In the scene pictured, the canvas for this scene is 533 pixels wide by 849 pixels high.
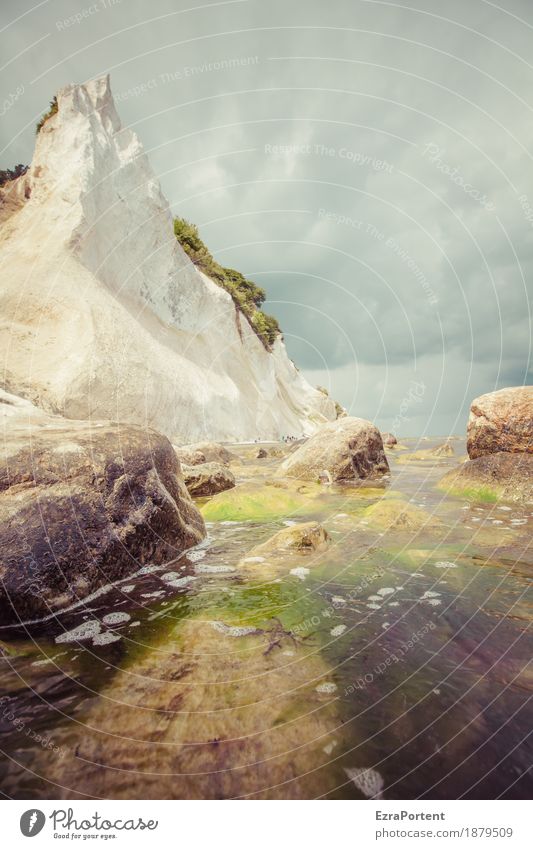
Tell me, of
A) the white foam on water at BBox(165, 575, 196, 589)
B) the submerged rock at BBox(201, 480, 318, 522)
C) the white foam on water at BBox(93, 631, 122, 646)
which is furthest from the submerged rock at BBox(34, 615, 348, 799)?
the submerged rock at BBox(201, 480, 318, 522)

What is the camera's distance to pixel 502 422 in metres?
11.5

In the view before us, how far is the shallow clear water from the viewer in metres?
2.21

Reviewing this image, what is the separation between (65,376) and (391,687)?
21214 mm

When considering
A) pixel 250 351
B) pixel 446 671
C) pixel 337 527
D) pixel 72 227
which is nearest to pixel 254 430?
pixel 250 351

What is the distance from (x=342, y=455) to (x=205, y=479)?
5662mm

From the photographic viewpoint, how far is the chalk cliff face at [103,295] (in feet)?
68.5

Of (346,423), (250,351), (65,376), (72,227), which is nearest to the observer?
(346,423)

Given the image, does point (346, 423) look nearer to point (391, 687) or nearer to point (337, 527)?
point (337, 527)

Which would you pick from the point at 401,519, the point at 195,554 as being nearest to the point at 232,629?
the point at 195,554

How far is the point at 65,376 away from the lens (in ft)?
66.0

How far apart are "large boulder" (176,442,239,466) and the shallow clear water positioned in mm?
10217

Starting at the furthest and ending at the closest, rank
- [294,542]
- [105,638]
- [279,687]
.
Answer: [294,542] → [105,638] → [279,687]

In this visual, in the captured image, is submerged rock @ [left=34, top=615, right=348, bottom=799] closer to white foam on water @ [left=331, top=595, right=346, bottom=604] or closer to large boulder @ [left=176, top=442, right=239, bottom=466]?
white foam on water @ [left=331, top=595, right=346, bottom=604]

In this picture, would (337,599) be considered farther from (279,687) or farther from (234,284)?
(234,284)
